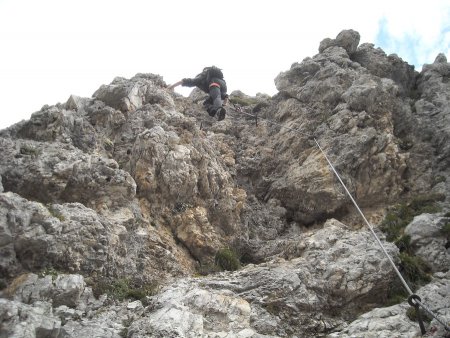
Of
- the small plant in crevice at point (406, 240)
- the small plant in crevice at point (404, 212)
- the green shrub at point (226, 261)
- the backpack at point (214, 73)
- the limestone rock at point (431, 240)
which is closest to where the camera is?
the small plant in crevice at point (406, 240)

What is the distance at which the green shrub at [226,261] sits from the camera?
15.7 m

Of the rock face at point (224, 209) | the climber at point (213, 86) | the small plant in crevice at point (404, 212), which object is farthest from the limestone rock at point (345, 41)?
the small plant in crevice at point (404, 212)

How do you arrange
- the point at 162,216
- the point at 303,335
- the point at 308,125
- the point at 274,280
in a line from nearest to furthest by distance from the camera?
1. the point at 303,335
2. the point at 274,280
3. the point at 162,216
4. the point at 308,125

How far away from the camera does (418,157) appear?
69.3ft

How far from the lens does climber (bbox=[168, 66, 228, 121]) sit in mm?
21391

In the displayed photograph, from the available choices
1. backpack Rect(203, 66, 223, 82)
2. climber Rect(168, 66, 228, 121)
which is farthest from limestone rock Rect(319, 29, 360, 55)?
climber Rect(168, 66, 228, 121)

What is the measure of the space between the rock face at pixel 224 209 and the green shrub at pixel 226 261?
11.5 inches

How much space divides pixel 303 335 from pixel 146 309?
4.00 metres

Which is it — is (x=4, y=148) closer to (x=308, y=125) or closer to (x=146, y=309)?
(x=146, y=309)

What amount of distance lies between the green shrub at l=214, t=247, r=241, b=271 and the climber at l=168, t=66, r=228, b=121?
24.9ft

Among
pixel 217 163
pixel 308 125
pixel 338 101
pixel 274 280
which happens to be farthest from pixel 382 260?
pixel 338 101

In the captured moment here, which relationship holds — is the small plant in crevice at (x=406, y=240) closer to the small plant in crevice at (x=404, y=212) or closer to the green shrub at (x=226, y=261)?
the small plant in crevice at (x=404, y=212)

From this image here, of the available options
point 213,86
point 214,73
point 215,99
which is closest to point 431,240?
point 215,99

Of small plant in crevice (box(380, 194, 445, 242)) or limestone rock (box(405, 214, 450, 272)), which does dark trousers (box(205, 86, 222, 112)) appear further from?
limestone rock (box(405, 214, 450, 272))
